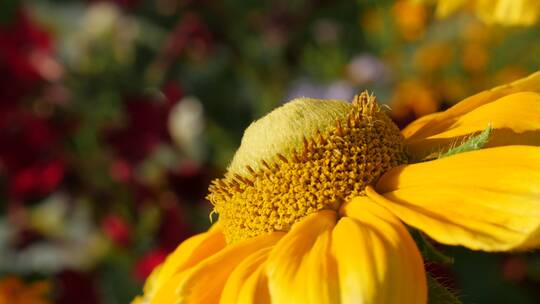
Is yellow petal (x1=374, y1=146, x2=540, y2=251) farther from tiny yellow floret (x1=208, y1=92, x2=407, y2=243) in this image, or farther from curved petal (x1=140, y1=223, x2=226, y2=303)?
curved petal (x1=140, y1=223, x2=226, y2=303)

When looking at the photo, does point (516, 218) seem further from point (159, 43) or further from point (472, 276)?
point (159, 43)


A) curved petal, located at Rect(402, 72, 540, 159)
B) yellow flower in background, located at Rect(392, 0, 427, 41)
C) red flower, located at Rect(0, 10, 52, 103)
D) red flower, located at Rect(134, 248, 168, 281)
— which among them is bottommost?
red flower, located at Rect(134, 248, 168, 281)

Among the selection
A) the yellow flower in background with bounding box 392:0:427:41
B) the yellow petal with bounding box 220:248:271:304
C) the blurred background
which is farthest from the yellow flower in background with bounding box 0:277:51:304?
the yellow flower in background with bounding box 392:0:427:41

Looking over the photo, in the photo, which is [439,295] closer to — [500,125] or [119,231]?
[500,125]

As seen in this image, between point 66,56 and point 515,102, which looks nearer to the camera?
point 515,102

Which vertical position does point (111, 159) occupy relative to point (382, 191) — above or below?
above

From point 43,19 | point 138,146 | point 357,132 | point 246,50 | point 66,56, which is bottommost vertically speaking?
point 357,132

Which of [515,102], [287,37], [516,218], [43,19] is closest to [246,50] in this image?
[287,37]
